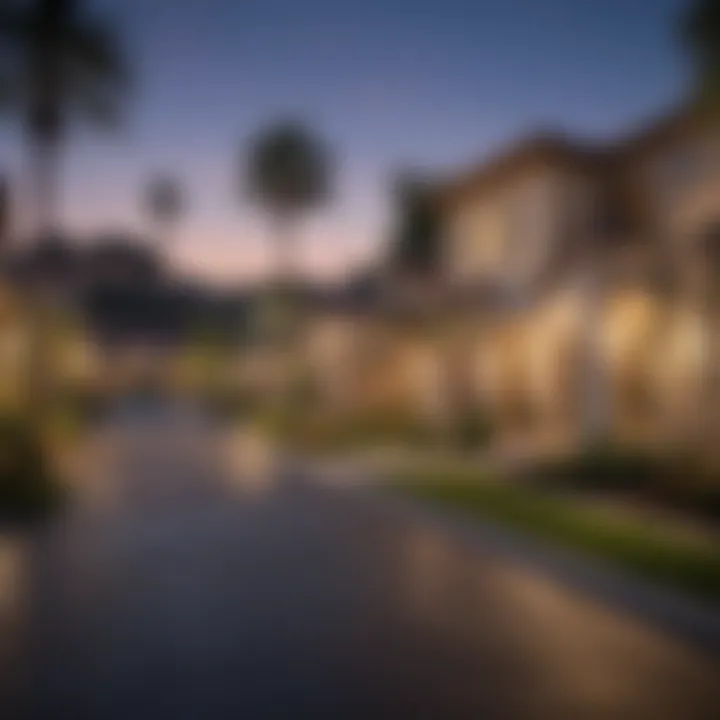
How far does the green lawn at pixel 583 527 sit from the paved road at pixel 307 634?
4.13 ft

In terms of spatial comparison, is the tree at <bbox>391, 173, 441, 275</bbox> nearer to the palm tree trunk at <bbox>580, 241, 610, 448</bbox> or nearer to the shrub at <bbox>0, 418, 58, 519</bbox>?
the palm tree trunk at <bbox>580, 241, 610, 448</bbox>

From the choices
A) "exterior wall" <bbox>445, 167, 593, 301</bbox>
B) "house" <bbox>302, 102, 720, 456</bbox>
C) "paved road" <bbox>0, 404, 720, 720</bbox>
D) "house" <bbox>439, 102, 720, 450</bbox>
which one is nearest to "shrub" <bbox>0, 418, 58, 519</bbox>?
"paved road" <bbox>0, 404, 720, 720</bbox>

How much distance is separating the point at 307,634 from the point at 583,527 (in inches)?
204

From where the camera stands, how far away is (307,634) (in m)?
6.41

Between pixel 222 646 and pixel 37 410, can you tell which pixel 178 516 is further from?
pixel 222 646

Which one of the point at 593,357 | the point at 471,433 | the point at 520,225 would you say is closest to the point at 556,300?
the point at 593,357

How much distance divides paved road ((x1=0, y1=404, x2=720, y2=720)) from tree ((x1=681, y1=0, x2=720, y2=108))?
739cm

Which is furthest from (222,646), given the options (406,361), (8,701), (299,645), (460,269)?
(460,269)

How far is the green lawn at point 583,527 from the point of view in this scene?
816 cm

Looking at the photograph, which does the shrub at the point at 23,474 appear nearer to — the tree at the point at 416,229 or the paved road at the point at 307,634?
the paved road at the point at 307,634

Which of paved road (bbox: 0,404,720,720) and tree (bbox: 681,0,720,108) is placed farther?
tree (bbox: 681,0,720,108)

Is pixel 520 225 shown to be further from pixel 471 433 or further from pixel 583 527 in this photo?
pixel 583 527

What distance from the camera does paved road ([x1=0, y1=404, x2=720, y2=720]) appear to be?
5.16m

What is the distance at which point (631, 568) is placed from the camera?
8.34 meters
